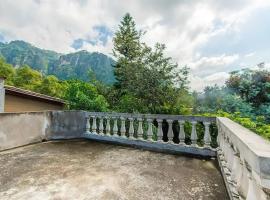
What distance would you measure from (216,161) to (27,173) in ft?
10.8

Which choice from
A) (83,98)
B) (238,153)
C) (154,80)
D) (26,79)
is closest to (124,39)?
(154,80)

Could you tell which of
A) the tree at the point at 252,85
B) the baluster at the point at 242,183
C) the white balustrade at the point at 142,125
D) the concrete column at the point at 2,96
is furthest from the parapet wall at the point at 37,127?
the tree at the point at 252,85

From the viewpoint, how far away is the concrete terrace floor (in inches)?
97.7

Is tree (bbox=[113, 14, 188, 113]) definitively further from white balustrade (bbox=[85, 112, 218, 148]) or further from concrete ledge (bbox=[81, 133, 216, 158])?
concrete ledge (bbox=[81, 133, 216, 158])

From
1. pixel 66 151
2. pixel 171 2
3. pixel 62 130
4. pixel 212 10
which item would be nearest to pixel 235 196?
pixel 66 151

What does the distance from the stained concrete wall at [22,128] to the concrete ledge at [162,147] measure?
5.24 feet

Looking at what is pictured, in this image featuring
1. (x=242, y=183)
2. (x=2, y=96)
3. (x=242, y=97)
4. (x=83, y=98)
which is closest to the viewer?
(x=242, y=183)

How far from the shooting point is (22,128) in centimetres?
514

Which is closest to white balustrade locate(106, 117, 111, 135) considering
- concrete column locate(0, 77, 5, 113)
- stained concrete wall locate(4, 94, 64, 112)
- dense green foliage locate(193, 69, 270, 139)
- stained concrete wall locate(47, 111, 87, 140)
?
stained concrete wall locate(47, 111, 87, 140)

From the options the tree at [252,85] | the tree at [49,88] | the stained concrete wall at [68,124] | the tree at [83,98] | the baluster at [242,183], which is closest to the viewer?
the baluster at [242,183]

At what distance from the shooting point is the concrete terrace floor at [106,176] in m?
2.48

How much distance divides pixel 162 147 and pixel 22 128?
3619mm

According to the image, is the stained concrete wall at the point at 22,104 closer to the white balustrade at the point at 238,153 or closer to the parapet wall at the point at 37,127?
the parapet wall at the point at 37,127

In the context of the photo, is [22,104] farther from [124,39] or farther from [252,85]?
[124,39]
